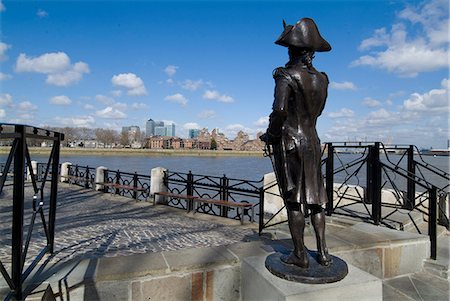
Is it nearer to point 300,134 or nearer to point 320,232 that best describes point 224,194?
point 320,232

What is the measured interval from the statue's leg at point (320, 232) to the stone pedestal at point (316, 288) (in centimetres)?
26

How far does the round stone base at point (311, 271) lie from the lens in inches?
107

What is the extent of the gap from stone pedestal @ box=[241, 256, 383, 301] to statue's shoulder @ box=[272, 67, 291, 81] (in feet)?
6.18

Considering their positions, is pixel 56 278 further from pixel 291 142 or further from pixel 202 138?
pixel 202 138

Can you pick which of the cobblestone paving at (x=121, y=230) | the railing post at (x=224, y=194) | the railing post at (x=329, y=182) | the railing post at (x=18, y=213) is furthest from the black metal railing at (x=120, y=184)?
the railing post at (x=18, y=213)

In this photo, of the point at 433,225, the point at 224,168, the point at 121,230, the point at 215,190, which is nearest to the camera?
the point at 433,225

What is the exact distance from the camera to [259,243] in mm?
4031

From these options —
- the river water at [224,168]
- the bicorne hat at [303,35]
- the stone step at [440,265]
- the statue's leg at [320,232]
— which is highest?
the bicorne hat at [303,35]

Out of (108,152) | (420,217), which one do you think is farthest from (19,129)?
(108,152)

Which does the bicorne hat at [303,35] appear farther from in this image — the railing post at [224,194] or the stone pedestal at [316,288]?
the railing post at [224,194]

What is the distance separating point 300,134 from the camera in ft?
9.79

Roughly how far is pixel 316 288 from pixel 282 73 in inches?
77.8

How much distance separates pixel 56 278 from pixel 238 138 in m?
164

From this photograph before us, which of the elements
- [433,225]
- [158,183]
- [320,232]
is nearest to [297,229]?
[320,232]
